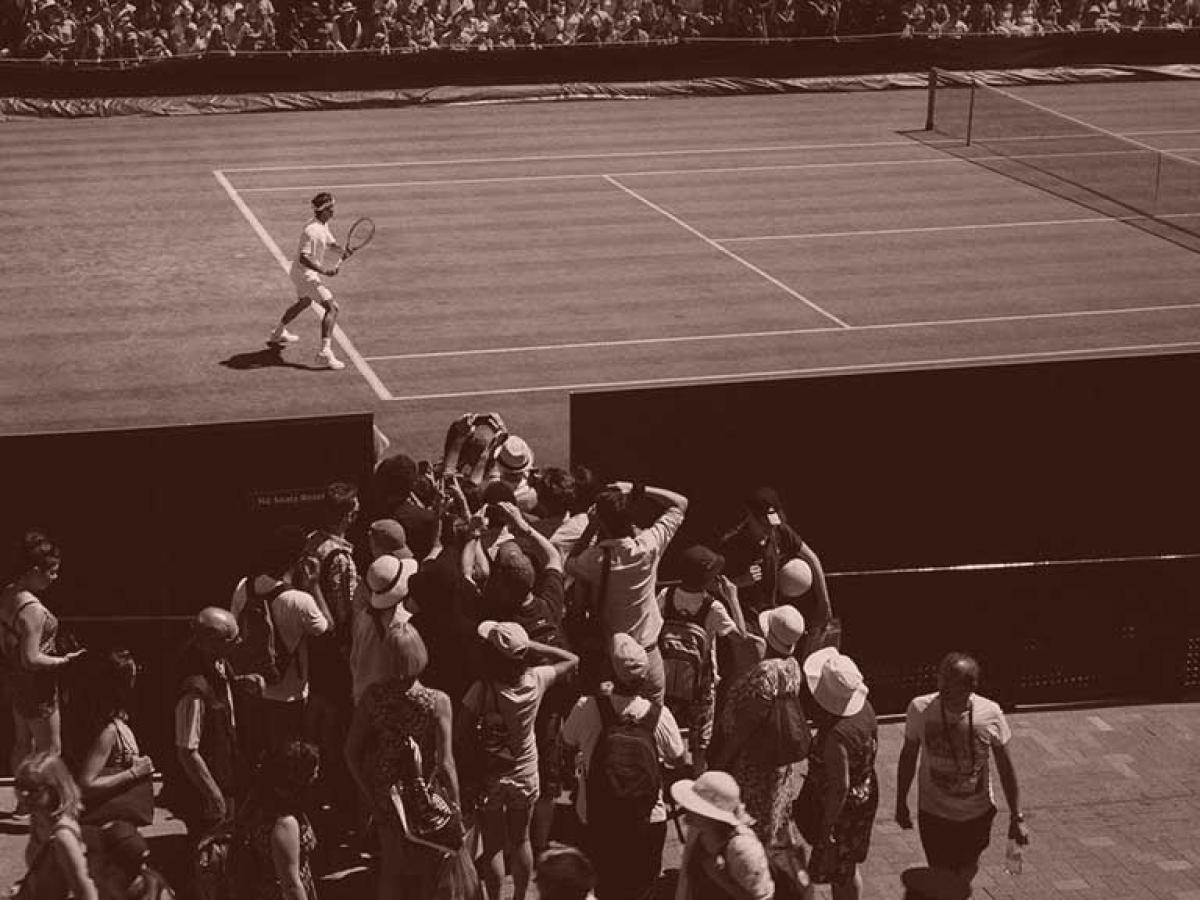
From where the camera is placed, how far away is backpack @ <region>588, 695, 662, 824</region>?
1027 cm

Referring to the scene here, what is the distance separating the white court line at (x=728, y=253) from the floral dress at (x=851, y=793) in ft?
52.1

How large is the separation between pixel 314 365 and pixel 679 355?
4.46 m

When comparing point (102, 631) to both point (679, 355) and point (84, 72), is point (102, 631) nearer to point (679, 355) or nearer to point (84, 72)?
point (679, 355)

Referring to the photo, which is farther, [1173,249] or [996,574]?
[1173,249]

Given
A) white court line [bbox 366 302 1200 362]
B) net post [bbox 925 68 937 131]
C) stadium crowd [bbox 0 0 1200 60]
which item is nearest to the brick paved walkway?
white court line [bbox 366 302 1200 362]

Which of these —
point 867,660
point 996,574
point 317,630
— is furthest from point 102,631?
point 996,574

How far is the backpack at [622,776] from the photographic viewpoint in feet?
33.7

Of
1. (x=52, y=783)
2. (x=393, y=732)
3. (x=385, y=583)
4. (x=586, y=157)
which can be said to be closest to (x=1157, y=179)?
(x=586, y=157)

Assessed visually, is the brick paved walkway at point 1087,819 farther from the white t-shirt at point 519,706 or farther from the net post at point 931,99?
the net post at point 931,99

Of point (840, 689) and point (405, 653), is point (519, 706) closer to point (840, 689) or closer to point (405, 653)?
point (405, 653)

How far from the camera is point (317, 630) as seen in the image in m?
11.9

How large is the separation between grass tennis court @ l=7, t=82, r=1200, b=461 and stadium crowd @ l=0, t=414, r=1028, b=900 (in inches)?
359

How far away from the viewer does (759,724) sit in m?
11.1

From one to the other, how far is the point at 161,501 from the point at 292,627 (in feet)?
8.19
